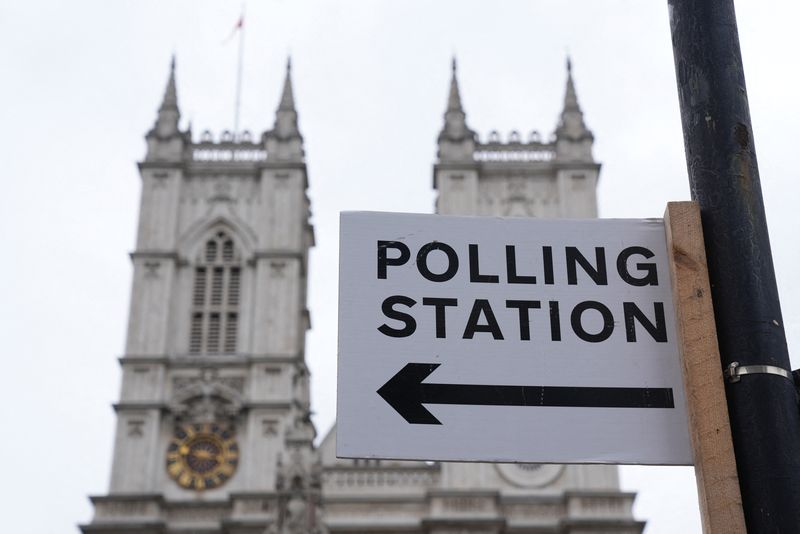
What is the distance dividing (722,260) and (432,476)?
29.1 meters

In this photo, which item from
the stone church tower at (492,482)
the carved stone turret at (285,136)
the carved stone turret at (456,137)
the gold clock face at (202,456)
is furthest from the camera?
the carved stone turret at (285,136)

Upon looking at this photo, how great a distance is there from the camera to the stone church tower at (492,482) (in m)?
29.8

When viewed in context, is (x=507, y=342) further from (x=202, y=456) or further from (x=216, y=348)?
(x=216, y=348)

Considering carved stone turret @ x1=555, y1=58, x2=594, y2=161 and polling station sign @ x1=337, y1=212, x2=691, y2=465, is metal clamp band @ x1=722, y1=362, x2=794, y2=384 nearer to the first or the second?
polling station sign @ x1=337, y1=212, x2=691, y2=465

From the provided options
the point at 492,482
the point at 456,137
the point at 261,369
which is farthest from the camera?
the point at 456,137

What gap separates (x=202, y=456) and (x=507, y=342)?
96.0 feet

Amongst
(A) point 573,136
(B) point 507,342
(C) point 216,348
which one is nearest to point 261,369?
(C) point 216,348

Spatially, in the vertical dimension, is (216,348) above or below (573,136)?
below

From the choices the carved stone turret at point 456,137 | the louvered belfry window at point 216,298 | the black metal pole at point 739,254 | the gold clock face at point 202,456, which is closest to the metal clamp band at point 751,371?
the black metal pole at point 739,254

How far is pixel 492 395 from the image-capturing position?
2.65 metres

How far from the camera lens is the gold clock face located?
30984mm

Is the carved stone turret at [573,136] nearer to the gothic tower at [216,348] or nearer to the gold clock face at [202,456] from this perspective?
the gothic tower at [216,348]

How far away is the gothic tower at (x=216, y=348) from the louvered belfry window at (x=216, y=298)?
3 centimetres

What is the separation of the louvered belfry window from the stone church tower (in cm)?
392
